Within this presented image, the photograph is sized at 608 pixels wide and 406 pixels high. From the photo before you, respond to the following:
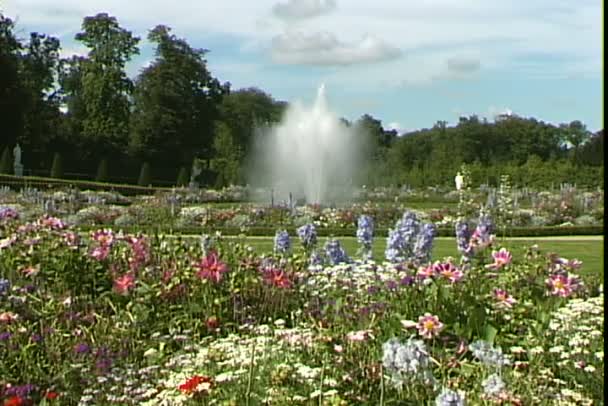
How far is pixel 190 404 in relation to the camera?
3482 millimetres

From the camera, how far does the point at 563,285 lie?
16.4 feet

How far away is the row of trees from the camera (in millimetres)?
37250

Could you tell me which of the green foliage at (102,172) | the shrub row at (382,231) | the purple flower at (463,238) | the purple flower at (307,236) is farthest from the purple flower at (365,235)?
the green foliage at (102,172)

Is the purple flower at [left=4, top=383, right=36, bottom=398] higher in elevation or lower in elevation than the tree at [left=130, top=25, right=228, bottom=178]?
lower

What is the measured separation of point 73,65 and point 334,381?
4711cm

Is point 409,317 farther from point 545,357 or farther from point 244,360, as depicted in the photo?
point 244,360

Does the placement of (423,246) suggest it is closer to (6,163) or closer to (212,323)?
(212,323)

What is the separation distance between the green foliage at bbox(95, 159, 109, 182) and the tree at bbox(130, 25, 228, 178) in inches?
215

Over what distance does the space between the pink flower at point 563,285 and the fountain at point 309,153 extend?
20694mm

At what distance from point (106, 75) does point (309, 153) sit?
21.9 meters

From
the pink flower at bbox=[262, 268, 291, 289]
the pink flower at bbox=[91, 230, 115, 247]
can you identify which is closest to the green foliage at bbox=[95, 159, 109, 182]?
the pink flower at bbox=[91, 230, 115, 247]

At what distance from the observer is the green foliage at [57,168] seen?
35.8 metres

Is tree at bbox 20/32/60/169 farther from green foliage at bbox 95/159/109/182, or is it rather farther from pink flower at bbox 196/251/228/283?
pink flower at bbox 196/251/228/283

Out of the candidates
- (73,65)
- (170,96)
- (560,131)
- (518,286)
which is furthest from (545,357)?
(560,131)
